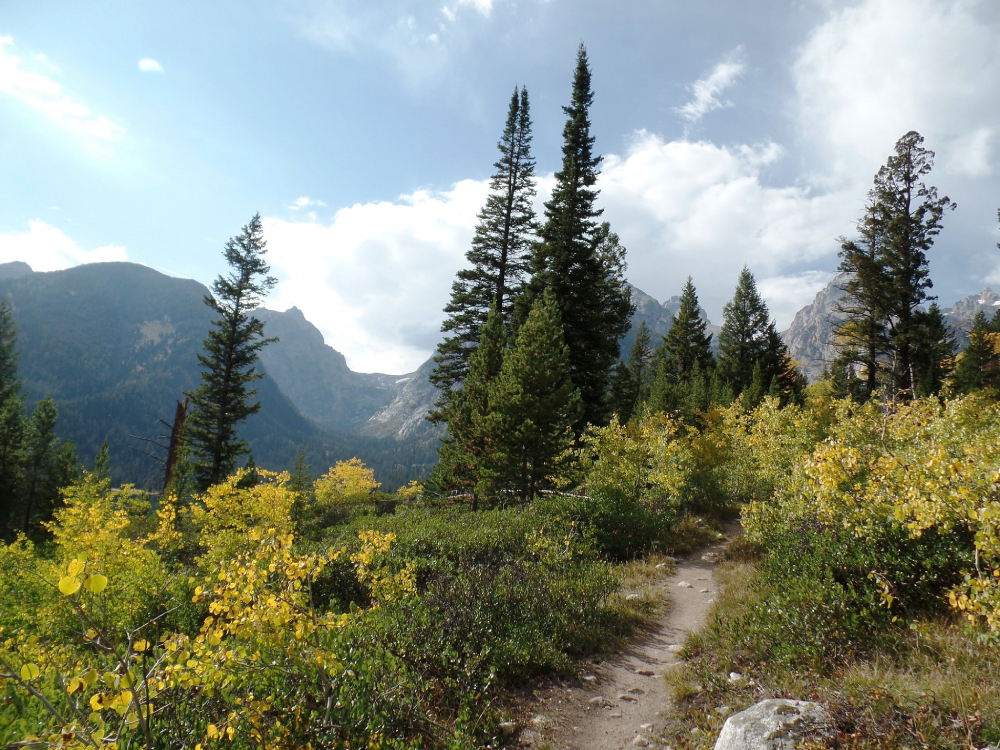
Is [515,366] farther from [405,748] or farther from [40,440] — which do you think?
[40,440]

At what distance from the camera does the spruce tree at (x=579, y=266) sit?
2119cm

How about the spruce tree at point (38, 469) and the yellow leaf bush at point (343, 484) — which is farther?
the yellow leaf bush at point (343, 484)

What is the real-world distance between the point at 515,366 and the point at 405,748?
37.3 feet

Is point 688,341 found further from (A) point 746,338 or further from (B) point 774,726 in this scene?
(B) point 774,726

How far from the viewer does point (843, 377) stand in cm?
3188

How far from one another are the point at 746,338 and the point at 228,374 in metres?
40.2

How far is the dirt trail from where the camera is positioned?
15.1 feet

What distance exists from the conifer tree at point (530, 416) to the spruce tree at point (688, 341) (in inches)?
1186

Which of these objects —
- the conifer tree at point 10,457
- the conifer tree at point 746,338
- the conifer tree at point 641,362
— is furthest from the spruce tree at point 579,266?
the conifer tree at point 10,457

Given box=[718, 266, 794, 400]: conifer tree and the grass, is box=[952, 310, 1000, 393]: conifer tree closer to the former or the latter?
box=[718, 266, 794, 400]: conifer tree

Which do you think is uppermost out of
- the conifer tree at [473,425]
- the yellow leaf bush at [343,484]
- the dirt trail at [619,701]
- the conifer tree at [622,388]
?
the conifer tree at [622,388]

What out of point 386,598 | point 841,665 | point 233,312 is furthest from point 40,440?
point 841,665

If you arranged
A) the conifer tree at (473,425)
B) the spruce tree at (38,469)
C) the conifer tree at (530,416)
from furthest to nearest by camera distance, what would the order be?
the spruce tree at (38,469) → the conifer tree at (473,425) → the conifer tree at (530,416)

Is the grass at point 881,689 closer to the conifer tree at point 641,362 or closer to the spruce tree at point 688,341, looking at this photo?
the spruce tree at point 688,341
